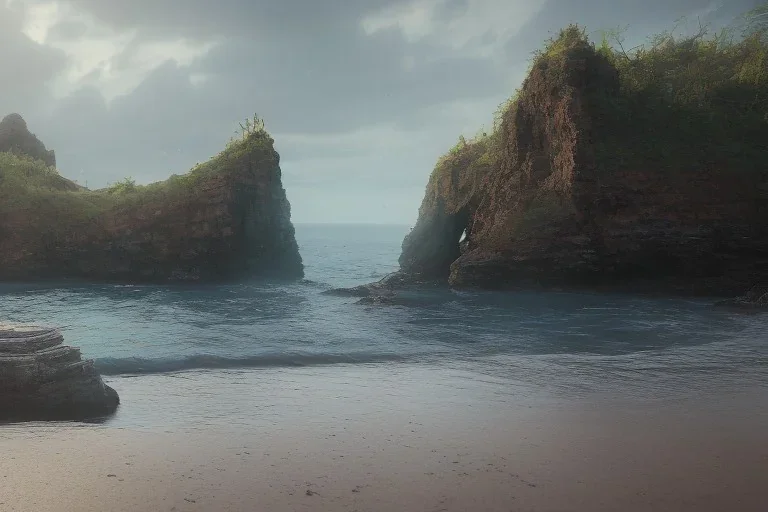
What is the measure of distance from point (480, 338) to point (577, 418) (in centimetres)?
558

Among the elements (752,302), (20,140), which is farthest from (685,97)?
(20,140)

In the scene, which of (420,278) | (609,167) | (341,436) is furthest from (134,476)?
(420,278)

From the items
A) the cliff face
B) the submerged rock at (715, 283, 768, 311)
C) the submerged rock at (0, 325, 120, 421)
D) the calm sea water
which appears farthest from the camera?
the cliff face

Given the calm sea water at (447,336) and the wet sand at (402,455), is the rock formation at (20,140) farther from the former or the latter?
the wet sand at (402,455)

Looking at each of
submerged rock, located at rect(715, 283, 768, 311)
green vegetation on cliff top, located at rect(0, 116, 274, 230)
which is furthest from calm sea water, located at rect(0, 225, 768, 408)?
green vegetation on cliff top, located at rect(0, 116, 274, 230)

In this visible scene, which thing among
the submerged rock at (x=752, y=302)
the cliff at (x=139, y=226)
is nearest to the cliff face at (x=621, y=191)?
the submerged rock at (x=752, y=302)

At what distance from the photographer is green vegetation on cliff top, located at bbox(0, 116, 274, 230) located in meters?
25.9

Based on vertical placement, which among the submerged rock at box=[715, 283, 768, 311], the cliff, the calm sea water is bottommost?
the calm sea water

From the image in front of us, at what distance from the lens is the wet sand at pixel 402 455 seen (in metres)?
4.20

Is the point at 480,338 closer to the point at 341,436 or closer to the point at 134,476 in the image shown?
the point at 341,436

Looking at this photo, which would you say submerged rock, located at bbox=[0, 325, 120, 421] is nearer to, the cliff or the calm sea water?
the calm sea water

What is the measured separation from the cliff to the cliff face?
1173 centimetres

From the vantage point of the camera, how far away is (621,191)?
18641mm

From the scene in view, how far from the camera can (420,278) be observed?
2608cm
